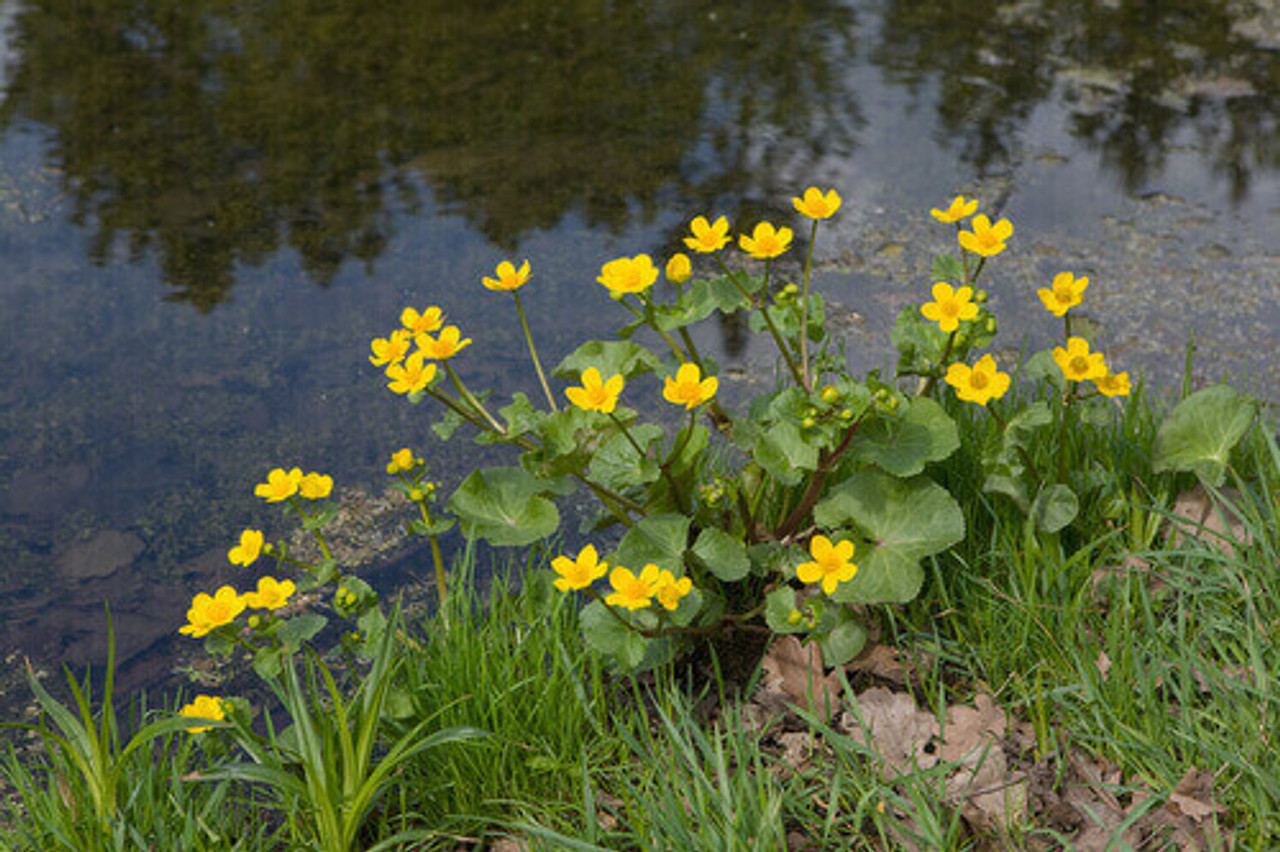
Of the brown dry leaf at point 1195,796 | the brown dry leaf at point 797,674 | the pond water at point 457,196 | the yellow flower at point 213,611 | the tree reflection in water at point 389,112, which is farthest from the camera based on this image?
the tree reflection in water at point 389,112

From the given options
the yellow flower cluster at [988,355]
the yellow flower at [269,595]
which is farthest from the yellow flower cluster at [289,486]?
the yellow flower cluster at [988,355]

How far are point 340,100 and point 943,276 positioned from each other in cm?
286

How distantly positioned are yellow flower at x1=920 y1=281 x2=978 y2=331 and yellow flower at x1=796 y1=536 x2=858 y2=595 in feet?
1.20

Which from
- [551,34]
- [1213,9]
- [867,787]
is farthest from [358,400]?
[1213,9]

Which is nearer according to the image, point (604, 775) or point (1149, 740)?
point (1149, 740)

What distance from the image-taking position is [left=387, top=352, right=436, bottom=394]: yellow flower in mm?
1924

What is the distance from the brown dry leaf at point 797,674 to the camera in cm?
199

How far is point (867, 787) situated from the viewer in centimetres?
177

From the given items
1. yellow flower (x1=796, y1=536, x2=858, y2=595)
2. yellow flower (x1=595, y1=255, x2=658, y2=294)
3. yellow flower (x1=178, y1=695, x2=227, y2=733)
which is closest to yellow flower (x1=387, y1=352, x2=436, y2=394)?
yellow flower (x1=595, y1=255, x2=658, y2=294)

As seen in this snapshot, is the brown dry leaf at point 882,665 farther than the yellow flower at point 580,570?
Yes

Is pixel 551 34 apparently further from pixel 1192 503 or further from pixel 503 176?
pixel 1192 503

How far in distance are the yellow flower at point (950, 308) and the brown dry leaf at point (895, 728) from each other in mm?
584

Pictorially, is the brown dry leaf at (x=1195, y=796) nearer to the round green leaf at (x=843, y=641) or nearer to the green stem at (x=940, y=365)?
the round green leaf at (x=843, y=641)

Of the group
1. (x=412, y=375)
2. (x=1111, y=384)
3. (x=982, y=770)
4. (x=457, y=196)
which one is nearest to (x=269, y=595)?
(x=412, y=375)
